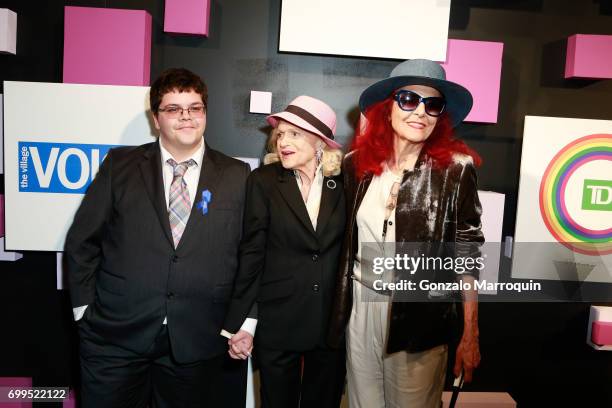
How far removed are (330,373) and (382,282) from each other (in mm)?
493

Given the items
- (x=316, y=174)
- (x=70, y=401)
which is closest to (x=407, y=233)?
(x=316, y=174)

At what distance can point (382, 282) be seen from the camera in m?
1.97

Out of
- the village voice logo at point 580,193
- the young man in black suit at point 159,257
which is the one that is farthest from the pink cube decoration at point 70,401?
the village voice logo at point 580,193

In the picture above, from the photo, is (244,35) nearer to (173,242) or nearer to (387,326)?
(173,242)

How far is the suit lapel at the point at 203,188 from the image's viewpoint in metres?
2.00

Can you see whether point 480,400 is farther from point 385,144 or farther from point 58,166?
point 58,166

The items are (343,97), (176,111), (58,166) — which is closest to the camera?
(176,111)

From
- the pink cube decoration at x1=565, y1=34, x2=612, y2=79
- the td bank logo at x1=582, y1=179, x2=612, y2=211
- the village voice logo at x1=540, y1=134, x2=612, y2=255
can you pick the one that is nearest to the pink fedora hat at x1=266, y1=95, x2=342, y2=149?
the village voice logo at x1=540, y1=134, x2=612, y2=255

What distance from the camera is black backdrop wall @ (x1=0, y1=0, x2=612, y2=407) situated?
2652 mm

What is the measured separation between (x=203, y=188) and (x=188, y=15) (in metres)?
1.08

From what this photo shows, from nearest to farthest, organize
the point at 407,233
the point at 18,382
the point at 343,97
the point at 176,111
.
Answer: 1. the point at 407,233
2. the point at 176,111
3. the point at 343,97
4. the point at 18,382

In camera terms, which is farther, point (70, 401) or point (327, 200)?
point (70, 401)

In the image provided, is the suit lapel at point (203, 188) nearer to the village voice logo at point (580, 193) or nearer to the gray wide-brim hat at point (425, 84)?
the gray wide-brim hat at point (425, 84)

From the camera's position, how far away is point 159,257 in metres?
1.99
